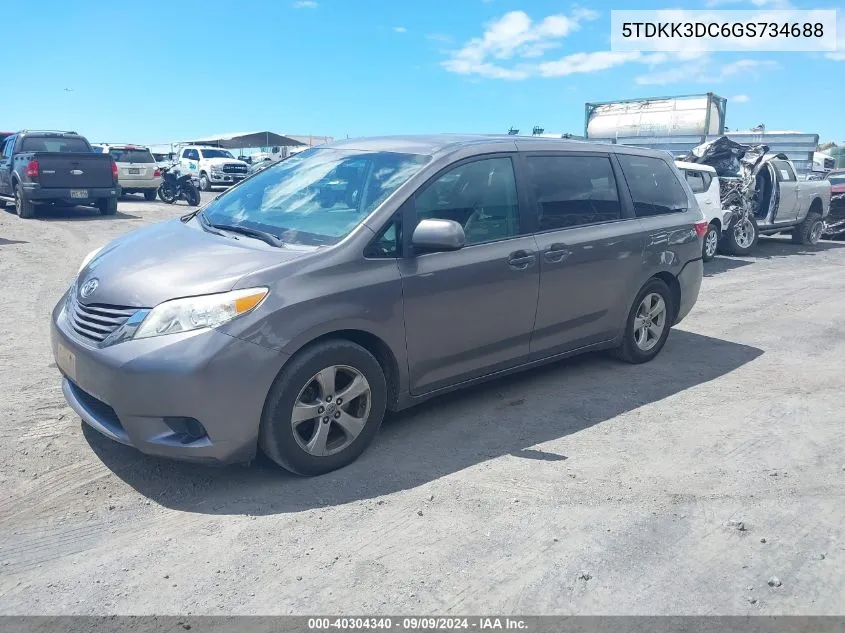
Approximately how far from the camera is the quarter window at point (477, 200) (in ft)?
14.3

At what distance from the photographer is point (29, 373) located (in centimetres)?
532

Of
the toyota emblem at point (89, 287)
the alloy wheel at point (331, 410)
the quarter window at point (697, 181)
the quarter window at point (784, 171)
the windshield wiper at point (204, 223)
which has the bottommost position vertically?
the alloy wheel at point (331, 410)

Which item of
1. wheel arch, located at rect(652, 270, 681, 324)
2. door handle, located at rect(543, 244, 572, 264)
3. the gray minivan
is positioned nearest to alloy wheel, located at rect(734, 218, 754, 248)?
wheel arch, located at rect(652, 270, 681, 324)

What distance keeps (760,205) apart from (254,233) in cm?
1332

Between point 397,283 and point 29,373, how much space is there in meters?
3.09

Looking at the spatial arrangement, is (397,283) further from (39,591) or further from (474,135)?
(39,591)

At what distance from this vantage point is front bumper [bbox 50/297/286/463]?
3.40m

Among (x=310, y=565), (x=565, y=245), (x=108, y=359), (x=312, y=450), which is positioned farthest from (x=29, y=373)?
(x=565, y=245)

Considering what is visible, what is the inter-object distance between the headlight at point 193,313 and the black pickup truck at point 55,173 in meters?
13.9

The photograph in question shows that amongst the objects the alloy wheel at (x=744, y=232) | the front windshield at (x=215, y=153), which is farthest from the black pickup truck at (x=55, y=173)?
the alloy wheel at (x=744, y=232)

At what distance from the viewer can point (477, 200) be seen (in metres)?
4.62

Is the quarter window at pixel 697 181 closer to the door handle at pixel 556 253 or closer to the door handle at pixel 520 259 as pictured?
the door handle at pixel 556 253

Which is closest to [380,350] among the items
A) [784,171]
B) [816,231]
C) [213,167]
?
[784,171]

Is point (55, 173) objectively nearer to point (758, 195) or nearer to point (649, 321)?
point (649, 321)
